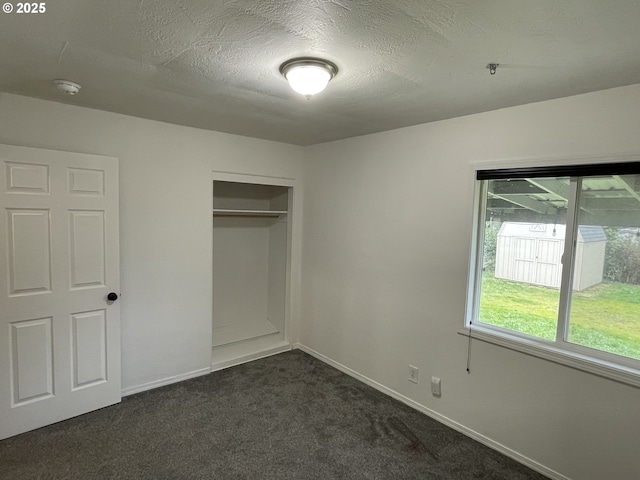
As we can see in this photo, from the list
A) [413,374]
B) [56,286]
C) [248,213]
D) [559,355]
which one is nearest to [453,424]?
[413,374]

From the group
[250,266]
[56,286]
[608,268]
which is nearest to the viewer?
[608,268]

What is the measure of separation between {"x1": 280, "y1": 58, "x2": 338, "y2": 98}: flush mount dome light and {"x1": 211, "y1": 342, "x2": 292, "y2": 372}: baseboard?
2.92 m

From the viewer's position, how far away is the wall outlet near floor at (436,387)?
280 cm

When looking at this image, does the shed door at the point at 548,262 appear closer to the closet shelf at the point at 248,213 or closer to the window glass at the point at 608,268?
the window glass at the point at 608,268

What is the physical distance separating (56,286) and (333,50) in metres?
2.57

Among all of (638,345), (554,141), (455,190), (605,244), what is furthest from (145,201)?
(638,345)

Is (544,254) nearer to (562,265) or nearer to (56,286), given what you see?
(562,265)

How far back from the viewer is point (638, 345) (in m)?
2.02

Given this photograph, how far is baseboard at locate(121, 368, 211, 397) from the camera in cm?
305

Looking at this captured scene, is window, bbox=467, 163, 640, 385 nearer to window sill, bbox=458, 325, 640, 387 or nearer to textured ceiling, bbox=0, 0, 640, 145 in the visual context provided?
window sill, bbox=458, 325, 640, 387

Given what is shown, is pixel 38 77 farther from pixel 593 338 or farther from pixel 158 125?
pixel 593 338

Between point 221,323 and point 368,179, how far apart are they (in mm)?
2598

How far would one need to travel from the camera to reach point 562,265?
227cm

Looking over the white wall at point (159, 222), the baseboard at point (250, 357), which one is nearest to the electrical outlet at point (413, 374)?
the baseboard at point (250, 357)
